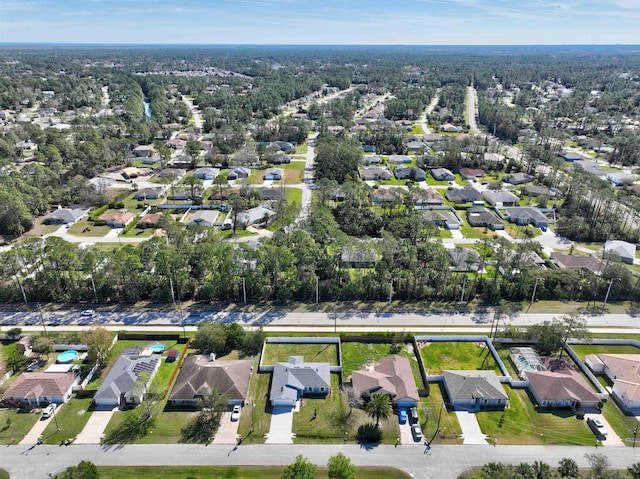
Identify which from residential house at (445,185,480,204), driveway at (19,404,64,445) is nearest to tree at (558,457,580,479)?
driveway at (19,404,64,445)

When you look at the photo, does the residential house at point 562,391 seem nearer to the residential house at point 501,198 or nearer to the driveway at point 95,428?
the driveway at point 95,428

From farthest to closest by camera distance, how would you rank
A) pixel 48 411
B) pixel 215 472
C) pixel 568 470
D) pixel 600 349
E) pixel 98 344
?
pixel 600 349 < pixel 98 344 < pixel 48 411 < pixel 215 472 < pixel 568 470

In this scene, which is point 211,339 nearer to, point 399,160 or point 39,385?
point 39,385

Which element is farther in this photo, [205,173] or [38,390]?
[205,173]

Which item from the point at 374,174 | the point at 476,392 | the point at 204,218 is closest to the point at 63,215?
the point at 204,218

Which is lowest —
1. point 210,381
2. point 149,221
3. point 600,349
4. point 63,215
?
point 600,349

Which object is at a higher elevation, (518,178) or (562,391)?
(518,178)

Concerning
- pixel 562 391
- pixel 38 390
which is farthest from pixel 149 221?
pixel 562 391

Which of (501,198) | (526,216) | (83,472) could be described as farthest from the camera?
(501,198)

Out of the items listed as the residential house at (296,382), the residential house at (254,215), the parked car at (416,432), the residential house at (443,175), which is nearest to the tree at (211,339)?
the residential house at (296,382)

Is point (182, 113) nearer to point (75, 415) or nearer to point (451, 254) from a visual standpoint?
point (451, 254)
